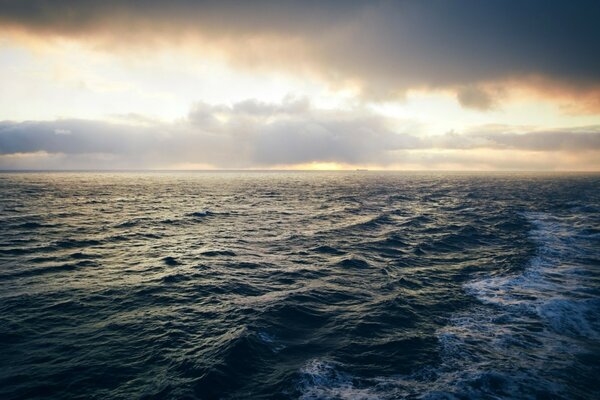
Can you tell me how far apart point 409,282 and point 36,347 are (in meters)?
19.2

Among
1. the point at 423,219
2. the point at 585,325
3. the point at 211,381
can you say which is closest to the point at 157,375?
the point at 211,381

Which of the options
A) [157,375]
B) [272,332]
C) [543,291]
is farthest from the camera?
[543,291]

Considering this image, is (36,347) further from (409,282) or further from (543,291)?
(543,291)

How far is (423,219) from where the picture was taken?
149ft

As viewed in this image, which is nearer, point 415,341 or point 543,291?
point 415,341

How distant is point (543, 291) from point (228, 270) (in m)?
20.1

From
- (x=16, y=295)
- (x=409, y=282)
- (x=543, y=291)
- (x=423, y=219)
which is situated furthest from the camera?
(x=423, y=219)

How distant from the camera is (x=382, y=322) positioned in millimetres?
14547

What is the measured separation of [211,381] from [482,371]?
30.8 feet

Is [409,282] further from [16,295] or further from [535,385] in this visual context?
[16,295]

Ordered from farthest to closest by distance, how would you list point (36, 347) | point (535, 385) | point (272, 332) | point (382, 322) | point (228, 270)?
1. point (228, 270)
2. point (382, 322)
3. point (272, 332)
4. point (36, 347)
5. point (535, 385)

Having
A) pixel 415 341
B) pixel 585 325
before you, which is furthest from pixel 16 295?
pixel 585 325

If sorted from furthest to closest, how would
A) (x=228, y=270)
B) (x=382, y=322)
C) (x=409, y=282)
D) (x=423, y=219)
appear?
(x=423, y=219) < (x=228, y=270) < (x=409, y=282) < (x=382, y=322)

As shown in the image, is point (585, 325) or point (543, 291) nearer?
point (585, 325)
